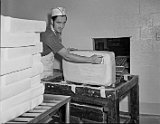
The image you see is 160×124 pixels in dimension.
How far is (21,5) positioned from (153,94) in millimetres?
2239

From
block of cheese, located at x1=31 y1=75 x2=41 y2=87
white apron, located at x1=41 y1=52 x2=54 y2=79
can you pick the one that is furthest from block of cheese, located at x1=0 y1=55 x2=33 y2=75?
white apron, located at x1=41 y1=52 x2=54 y2=79

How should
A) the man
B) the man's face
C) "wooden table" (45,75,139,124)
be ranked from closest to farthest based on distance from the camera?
"wooden table" (45,75,139,124) < the man < the man's face

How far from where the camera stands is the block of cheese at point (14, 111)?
1.20m

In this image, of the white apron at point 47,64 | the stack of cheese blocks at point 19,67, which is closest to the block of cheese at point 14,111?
the stack of cheese blocks at point 19,67

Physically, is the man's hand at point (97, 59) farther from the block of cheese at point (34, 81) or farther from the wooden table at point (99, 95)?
the block of cheese at point (34, 81)

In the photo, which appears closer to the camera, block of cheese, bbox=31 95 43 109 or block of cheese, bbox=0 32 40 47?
block of cheese, bbox=0 32 40 47

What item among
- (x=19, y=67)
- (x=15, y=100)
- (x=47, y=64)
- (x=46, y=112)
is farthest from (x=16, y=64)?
(x=47, y=64)

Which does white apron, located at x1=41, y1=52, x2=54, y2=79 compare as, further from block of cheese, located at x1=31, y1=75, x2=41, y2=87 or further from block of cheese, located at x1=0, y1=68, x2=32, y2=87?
block of cheese, located at x1=0, y1=68, x2=32, y2=87

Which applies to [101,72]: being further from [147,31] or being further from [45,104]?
[147,31]

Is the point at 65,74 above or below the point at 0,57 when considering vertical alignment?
below

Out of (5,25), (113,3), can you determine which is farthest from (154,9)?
(5,25)

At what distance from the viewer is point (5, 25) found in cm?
119

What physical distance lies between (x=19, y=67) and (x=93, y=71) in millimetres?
935

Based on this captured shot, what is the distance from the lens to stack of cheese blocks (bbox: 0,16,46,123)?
1.20 meters
